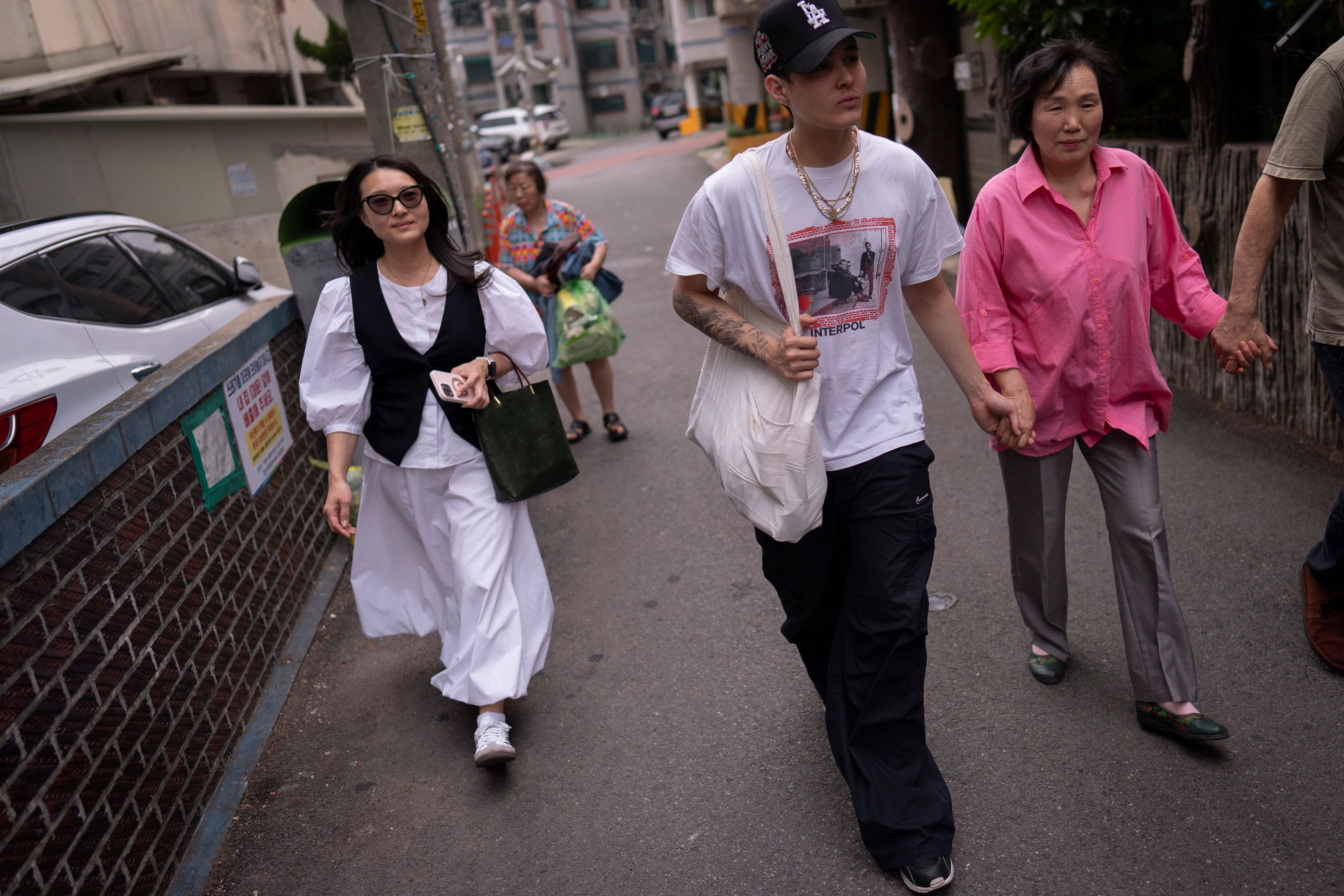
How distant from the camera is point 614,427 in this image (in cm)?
681

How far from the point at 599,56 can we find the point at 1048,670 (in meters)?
70.5

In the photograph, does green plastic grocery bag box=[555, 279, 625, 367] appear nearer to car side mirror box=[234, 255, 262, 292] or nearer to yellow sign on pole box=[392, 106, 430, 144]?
yellow sign on pole box=[392, 106, 430, 144]

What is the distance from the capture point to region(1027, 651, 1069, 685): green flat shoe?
Answer: 3529mm

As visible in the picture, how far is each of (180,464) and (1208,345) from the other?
17.0 feet

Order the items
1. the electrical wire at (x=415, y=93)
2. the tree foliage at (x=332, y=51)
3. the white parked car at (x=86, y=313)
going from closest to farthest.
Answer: the white parked car at (x=86, y=313) < the electrical wire at (x=415, y=93) < the tree foliage at (x=332, y=51)

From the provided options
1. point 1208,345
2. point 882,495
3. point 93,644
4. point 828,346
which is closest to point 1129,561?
point 882,495

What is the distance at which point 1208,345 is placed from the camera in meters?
→ 6.00

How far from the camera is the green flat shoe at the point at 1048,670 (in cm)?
353

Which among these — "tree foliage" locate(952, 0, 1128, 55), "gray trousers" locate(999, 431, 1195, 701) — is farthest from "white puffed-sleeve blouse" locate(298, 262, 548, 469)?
"tree foliage" locate(952, 0, 1128, 55)

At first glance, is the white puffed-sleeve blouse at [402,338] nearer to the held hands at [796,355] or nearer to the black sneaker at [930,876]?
the held hands at [796,355]

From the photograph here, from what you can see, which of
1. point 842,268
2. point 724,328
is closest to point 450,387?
point 724,328

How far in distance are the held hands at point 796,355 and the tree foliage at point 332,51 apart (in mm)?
15590

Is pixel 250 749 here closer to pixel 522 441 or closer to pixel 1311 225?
pixel 522 441

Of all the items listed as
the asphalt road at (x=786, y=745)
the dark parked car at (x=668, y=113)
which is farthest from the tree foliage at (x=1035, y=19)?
the dark parked car at (x=668, y=113)
